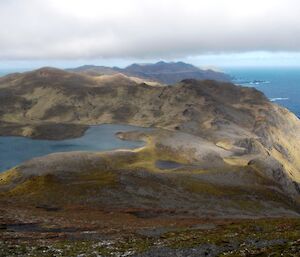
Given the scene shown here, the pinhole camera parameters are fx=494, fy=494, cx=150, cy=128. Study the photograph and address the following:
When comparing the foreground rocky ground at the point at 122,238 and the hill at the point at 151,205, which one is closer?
the foreground rocky ground at the point at 122,238

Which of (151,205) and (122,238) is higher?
(122,238)

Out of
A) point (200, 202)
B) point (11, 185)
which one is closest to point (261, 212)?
point (200, 202)

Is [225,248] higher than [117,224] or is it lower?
higher

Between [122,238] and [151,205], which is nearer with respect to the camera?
[122,238]

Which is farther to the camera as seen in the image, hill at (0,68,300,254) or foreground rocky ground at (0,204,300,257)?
hill at (0,68,300,254)

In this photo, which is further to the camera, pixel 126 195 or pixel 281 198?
pixel 281 198

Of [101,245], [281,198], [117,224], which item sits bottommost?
[281,198]

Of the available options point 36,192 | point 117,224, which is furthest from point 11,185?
point 117,224

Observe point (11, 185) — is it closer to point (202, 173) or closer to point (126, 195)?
point (126, 195)

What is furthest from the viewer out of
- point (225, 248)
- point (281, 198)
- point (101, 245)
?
point (281, 198)

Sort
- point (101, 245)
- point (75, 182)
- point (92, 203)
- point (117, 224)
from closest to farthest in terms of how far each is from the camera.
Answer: point (101, 245)
point (117, 224)
point (92, 203)
point (75, 182)
